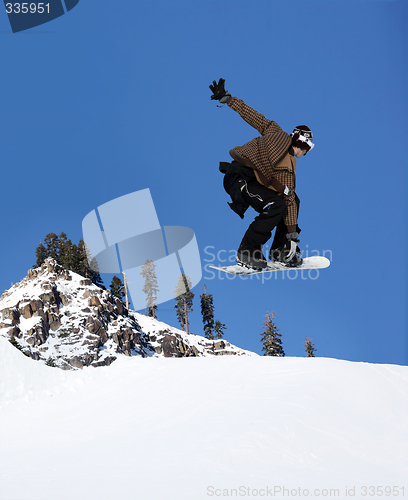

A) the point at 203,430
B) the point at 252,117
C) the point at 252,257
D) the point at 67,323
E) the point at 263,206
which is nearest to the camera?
the point at 263,206

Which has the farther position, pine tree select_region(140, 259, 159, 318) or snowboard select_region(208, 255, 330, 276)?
pine tree select_region(140, 259, 159, 318)

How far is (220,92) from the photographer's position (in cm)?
629

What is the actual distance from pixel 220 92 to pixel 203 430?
6.90m

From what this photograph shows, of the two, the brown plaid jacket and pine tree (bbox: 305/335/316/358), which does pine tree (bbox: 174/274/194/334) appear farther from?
the brown plaid jacket

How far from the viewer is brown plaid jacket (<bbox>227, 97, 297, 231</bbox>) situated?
6066 mm

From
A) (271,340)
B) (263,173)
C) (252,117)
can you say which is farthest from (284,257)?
(271,340)

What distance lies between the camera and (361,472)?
7.75 meters

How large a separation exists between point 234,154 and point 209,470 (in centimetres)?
529

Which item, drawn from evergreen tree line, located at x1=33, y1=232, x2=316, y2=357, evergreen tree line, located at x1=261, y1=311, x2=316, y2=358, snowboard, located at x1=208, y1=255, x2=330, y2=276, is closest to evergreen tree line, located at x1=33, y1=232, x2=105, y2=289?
evergreen tree line, located at x1=33, y1=232, x2=316, y2=357

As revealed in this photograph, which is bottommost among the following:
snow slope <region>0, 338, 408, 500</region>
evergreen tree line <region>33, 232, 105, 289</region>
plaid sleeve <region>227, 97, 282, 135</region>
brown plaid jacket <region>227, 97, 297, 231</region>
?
snow slope <region>0, 338, 408, 500</region>

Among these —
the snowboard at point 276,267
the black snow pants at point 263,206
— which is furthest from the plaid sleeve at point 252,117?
the snowboard at point 276,267

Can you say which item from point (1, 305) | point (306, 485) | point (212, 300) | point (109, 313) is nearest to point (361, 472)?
point (306, 485)

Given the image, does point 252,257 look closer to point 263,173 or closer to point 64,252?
point 263,173

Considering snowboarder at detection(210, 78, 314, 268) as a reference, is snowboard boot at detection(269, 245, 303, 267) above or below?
below
